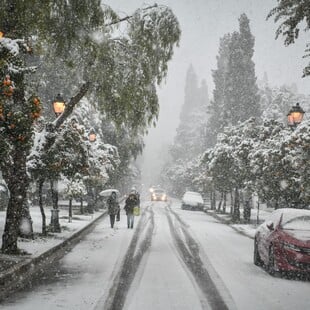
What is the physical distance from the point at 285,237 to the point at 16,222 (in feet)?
21.7

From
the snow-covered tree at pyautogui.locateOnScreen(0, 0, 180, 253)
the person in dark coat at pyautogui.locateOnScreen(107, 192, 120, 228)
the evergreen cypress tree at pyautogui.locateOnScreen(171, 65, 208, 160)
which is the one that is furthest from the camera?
the evergreen cypress tree at pyautogui.locateOnScreen(171, 65, 208, 160)

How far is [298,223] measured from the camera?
13.3m

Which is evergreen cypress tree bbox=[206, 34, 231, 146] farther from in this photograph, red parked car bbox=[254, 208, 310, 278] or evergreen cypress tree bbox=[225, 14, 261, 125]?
red parked car bbox=[254, 208, 310, 278]

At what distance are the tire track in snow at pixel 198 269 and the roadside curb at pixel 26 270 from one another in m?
3.33

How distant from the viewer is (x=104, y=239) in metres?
20.9

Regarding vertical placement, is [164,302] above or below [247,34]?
below

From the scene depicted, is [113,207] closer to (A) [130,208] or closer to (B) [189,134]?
(A) [130,208]

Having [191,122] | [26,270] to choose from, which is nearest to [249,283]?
[26,270]

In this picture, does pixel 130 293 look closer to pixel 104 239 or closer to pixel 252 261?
pixel 252 261

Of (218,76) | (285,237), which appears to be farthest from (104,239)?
(218,76)

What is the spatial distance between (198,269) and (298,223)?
2540 mm

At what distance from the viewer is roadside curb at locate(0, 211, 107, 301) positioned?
33.8 feet

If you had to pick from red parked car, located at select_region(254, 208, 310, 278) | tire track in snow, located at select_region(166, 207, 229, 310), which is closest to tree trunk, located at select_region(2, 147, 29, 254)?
tire track in snow, located at select_region(166, 207, 229, 310)

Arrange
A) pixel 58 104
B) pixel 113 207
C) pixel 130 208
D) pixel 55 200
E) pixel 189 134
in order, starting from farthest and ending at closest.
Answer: pixel 189 134
pixel 113 207
pixel 130 208
pixel 55 200
pixel 58 104
